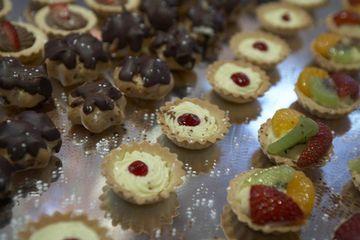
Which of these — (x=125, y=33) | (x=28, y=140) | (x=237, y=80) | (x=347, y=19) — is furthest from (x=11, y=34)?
(x=347, y=19)

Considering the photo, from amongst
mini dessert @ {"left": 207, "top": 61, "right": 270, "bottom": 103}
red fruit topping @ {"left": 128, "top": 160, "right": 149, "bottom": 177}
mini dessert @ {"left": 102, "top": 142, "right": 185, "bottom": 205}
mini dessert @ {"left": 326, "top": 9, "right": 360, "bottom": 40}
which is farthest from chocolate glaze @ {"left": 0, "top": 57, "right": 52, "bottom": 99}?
mini dessert @ {"left": 326, "top": 9, "right": 360, "bottom": 40}

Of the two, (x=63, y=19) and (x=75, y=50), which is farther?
(x=63, y=19)

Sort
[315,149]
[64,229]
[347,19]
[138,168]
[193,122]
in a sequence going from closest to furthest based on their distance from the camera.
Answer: [64,229] → [138,168] → [315,149] → [193,122] → [347,19]

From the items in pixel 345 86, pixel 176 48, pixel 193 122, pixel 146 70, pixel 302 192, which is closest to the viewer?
pixel 302 192

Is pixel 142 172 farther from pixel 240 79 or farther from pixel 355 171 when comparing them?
pixel 355 171

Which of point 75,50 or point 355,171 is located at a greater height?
point 75,50

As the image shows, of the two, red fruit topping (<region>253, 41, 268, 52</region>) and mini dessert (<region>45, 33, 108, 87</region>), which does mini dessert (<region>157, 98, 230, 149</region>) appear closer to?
mini dessert (<region>45, 33, 108, 87</region>)

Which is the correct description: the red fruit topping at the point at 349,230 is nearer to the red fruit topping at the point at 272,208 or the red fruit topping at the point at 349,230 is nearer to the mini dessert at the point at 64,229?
the red fruit topping at the point at 272,208

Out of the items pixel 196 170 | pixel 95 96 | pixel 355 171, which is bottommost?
pixel 196 170

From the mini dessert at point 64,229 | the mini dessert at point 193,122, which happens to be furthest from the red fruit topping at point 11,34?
the mini dessert at point 64,229
